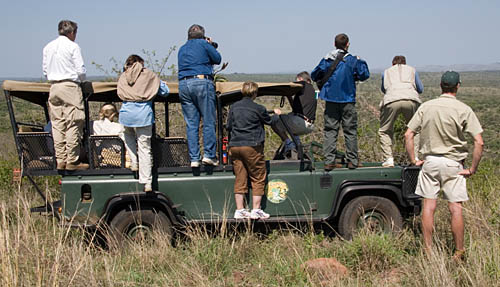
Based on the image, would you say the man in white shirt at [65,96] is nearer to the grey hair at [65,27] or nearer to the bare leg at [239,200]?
the grey hair at [65,27]

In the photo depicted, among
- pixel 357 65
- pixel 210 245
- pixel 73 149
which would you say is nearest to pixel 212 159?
pixel 210 245

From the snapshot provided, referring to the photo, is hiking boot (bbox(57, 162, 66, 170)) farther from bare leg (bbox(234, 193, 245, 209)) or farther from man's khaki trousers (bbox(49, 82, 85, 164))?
bare leg (bbox(234, 193, 245, 209))

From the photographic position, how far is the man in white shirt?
5.84 m

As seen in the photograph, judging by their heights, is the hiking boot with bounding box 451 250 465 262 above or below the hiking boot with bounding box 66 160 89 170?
below

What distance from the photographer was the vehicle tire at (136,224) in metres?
5.90

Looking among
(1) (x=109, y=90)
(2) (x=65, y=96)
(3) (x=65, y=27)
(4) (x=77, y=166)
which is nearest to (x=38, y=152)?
(4) (x=77, y=166)

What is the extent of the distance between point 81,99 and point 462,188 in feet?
14.3

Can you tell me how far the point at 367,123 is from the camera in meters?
11.2

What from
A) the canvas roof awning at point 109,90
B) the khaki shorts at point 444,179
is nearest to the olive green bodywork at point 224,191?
the khaki shorts at point 444,179

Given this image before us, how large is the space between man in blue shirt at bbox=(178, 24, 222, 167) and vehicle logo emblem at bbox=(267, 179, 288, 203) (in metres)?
0.72

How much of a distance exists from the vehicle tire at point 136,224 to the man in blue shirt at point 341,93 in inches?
86.1

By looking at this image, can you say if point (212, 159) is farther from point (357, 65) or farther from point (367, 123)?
point (367, 123)

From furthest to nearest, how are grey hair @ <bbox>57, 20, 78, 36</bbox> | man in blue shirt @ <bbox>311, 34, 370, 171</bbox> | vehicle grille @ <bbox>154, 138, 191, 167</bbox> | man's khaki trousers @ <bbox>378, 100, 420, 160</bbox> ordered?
man's khaki trousers @ <bbox>378, 100, 420, 160</bbox> < man in blue shirt @ <bbox>311, 34, 370, 171</bbox> < grey hair @ <bbox>57, 20, 78, 36</bbox> < vehicle grille @ <bbox>154, 138, 191, 167</bbox>

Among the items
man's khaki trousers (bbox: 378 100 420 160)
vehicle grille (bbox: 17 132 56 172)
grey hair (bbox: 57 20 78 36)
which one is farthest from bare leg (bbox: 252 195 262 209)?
grey hair (bbox: 57 20 78 36)
